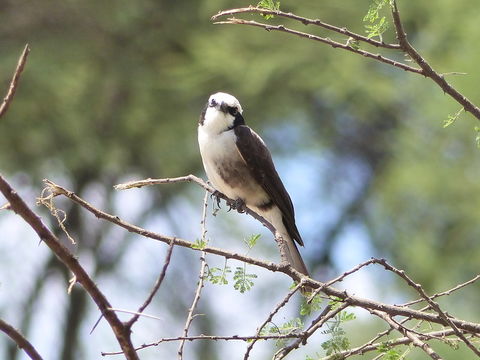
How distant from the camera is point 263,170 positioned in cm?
404

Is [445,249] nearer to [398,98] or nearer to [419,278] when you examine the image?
[419,278]

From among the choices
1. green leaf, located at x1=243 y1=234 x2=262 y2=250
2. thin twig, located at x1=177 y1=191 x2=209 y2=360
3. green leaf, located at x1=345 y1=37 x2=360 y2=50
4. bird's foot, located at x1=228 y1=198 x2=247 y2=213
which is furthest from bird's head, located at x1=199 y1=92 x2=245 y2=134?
green leaf, located at x1=345 y1=37 x2=360 y2=50

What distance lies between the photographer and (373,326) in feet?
38.2

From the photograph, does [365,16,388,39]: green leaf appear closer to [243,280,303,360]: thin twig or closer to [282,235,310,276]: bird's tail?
[243,280,303,360]: thin twig

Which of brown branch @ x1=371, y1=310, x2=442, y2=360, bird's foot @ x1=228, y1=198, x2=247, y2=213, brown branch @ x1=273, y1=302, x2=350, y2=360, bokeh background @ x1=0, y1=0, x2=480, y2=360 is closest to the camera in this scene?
brown branch @ x1=371, y1=310, x2=442, y2=360

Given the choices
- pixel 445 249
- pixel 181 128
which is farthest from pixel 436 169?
pixel 181 128

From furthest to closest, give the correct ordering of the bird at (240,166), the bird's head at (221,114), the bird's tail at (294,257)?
1. the bird's head at (221,114)
2. the bird at (240,166)
3. the bird's tail at (294,257)

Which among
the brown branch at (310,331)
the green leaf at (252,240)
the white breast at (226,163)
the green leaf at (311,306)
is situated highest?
the white breast at (226,163)

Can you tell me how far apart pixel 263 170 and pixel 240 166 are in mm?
110

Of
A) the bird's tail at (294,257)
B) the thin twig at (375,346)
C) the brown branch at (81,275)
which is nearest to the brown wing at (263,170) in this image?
the bird's tail at (294,257)

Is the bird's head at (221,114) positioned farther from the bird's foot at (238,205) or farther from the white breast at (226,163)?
the bird's foot at (238,205)

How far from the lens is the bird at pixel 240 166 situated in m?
3.90

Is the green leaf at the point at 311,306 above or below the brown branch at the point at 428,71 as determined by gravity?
below

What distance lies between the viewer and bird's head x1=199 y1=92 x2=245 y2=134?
13.2ft
